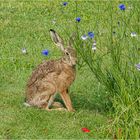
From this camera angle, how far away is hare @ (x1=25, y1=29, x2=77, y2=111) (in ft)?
25.6

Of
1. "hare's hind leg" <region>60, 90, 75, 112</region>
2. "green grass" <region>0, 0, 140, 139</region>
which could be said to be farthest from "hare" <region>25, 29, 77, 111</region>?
"green grass" <region>0, 0, 140, 139</region>

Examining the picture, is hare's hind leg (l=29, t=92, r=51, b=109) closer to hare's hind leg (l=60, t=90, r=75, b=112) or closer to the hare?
the hare

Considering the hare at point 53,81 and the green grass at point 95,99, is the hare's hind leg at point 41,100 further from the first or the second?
the green grass at point 95,99

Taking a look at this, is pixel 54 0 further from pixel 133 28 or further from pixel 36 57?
pixel 133 28

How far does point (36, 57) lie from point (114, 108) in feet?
10.9

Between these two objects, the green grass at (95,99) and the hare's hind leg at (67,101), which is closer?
the green grass at (95,99)

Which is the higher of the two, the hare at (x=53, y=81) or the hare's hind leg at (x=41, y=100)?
the hare at (x=53, y=81)

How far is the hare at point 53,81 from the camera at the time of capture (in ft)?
25.6

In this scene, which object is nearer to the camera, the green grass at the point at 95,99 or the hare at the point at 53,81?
the green grass at the point at 95,99

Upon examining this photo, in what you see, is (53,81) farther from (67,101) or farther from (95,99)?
(95,99)

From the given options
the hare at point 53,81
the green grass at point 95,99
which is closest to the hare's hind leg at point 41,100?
the hare at point 53,81

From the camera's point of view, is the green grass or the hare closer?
the green grass

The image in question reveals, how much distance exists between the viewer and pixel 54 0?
14.8m

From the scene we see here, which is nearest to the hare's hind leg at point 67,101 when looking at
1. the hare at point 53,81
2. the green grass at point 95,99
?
the hare at point 53,81
